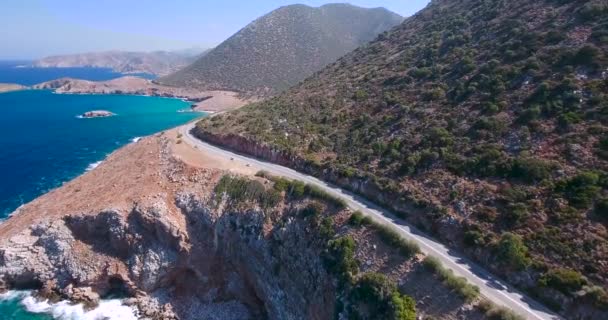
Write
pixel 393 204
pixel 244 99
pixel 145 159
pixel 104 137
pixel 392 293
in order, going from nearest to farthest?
pixel 392 293 < pixel 393 204 < pixel 145 159 < pixel 104 137 < pixel 244 99

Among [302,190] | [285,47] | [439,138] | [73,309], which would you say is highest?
[285,47]

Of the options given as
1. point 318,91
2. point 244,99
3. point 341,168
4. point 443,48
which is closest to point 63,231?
point 341,168

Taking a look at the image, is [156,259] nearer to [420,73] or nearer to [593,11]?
[420,73]

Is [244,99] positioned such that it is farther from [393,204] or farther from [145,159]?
[393,204]

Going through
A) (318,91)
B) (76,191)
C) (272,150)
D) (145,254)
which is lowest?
(145,254)

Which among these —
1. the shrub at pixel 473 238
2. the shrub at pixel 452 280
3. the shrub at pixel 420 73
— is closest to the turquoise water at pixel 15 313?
the shrub at pixel 452 280

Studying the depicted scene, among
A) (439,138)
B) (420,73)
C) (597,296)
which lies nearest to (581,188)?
(597,296)

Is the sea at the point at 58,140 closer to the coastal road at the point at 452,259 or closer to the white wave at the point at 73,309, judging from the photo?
the white wave at the point at 73,309
